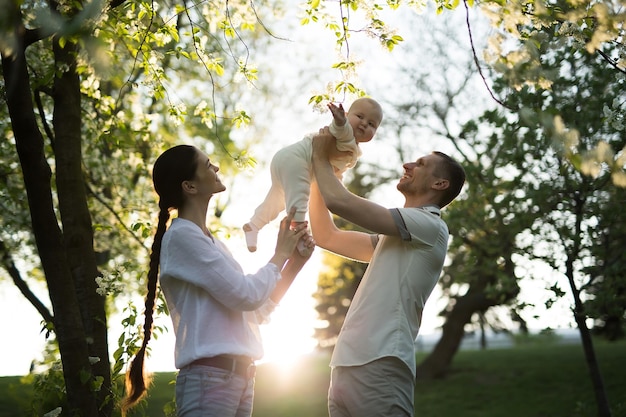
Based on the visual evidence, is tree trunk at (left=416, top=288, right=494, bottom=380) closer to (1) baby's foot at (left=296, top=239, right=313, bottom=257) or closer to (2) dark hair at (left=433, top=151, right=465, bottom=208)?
(2) dark hair at (left=433, top=151, right=465, bottom=208)

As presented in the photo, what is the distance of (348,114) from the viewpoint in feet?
12.8

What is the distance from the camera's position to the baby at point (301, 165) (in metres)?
3.43

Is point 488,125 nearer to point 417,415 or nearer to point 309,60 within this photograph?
point 417,415

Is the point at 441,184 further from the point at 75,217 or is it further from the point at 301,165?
the point at 75,217

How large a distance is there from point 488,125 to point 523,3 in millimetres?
7229

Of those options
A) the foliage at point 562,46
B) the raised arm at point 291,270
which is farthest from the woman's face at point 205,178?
the foliage at point 562,46

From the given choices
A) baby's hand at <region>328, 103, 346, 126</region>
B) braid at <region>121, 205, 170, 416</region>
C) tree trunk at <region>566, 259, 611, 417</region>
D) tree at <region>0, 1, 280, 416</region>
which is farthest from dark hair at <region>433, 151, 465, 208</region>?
tree trunk at <region>566, 259, 611, 417</region>

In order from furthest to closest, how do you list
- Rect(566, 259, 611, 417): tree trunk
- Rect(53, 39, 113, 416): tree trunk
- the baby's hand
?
Rect(566, 259, 611, 417): tree trunk, Rect(53, 39, 113, 416): tree trunk, the baby's hand

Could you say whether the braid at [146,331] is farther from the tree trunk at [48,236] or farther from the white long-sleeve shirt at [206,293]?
the tree trunk at [48,236]

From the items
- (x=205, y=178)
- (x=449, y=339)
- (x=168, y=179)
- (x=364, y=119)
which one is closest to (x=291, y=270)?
(x=205, y=178)

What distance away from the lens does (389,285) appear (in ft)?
10.7

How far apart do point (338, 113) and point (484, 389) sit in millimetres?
13006

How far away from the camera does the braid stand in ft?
10.4

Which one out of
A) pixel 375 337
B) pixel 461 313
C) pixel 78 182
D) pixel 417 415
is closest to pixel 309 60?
pixel 461 313
